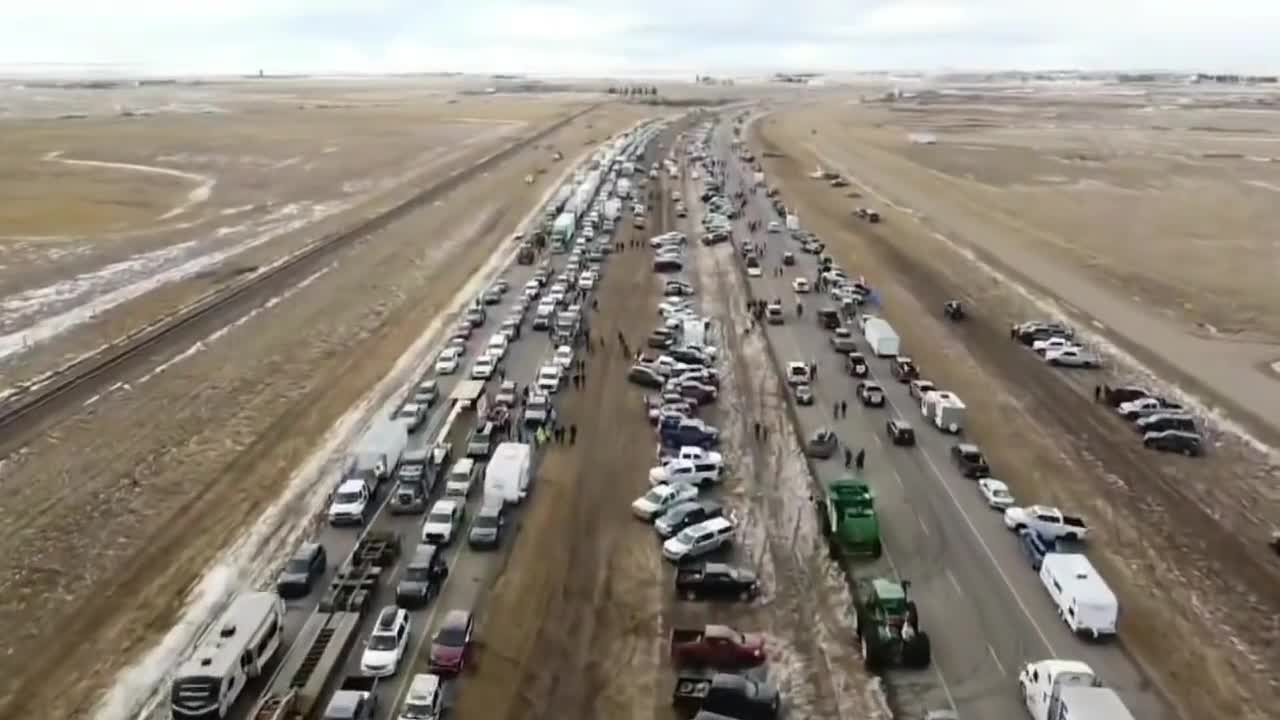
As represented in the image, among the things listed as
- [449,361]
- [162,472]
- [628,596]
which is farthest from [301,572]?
[449,361]

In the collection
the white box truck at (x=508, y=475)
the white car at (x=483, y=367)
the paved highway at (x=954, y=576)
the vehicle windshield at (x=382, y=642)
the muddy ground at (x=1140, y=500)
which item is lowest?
the muddy ground at (x=1140, y=500)

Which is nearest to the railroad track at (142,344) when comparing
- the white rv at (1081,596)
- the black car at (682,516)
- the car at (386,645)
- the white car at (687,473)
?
the car at (386,645)

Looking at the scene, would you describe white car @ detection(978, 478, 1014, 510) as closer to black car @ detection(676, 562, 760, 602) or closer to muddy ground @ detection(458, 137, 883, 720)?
muddy ground @ detection(458, 137, 883, 720)

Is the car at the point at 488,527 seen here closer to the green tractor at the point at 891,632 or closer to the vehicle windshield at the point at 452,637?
the vehicle windshield at the point at 452,637

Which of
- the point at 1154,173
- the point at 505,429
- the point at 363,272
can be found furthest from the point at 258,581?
the point at 1154,173

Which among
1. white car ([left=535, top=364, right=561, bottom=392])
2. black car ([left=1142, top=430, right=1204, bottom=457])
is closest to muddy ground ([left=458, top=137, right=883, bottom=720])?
white car ([left=535, top=364, right=561, bottom=392])


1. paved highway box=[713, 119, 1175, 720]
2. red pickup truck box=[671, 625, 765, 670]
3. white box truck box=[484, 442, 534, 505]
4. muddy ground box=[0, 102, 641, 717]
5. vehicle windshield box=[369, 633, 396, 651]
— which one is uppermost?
white box truck box=[484, 442, 534, 505]

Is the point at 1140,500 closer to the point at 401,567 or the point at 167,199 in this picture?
the point at 401,567
